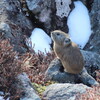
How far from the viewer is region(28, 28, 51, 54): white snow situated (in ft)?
35.9

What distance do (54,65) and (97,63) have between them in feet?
7.34

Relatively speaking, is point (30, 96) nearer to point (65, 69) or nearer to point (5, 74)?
point (5, 74)

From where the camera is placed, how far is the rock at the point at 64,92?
6.70m

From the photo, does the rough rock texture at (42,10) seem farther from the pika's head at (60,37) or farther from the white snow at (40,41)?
the pika's head at (60,37)

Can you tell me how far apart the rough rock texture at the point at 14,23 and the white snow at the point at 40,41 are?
26 cm

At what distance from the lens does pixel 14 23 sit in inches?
448

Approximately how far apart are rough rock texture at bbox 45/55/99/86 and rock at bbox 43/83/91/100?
1.35 m

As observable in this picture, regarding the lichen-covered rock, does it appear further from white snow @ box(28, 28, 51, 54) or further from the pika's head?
the pika's head

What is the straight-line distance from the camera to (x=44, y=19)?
12.1 m

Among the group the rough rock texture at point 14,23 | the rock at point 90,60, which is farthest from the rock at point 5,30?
the rock at point 90,60

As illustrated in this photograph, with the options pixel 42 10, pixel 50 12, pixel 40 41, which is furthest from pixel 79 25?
pixel 40 41

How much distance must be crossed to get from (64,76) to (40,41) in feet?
9.63

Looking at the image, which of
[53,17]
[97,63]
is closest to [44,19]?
[53,17]

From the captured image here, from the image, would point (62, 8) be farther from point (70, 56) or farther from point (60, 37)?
point (70, 56)
